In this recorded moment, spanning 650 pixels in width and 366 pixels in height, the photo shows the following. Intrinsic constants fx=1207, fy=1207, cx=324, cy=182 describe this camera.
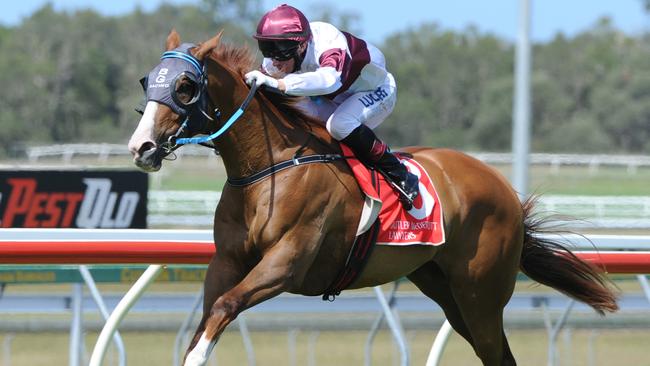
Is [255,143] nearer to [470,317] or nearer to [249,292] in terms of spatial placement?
[249,292]

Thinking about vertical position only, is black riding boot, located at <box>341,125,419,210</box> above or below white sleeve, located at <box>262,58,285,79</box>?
below

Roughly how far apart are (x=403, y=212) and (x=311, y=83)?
701 millimetres

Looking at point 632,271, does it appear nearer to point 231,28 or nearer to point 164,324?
point 164,324

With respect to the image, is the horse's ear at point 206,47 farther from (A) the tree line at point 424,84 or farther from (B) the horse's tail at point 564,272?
(A) the tree line at point 424,84

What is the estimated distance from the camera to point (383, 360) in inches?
326

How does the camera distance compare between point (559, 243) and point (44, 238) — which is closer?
point (44, 238)

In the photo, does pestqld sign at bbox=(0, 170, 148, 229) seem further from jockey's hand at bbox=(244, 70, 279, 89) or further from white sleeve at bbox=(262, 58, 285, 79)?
jockey's hand at bbox=(244, 70, 279, 89)

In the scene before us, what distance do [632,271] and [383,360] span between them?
3.24 meters

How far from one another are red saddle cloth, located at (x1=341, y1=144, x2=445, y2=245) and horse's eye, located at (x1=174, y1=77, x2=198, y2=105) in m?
0.70

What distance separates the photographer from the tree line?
4228 centimetres

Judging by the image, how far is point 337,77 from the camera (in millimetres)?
4363

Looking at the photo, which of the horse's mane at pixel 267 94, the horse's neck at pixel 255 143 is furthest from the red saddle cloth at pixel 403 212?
the horse's neck at pixel 255 143

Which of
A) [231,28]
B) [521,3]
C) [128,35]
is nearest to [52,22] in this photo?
[128,35]

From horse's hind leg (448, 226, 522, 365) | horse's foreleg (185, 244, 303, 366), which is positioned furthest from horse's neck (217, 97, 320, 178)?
horse's hind leg (448, 226, 522, 365)
